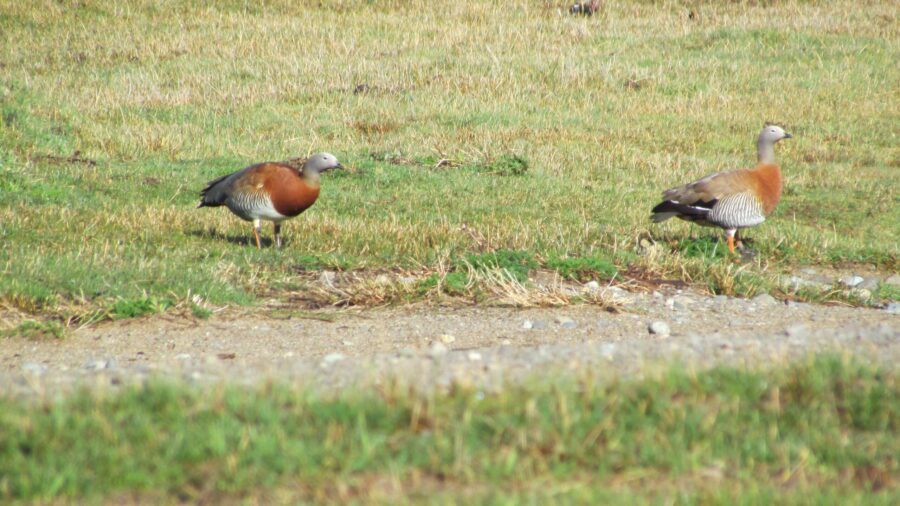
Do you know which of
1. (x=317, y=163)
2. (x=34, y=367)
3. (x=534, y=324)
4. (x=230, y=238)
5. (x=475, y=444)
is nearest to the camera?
(x=475, y=444)

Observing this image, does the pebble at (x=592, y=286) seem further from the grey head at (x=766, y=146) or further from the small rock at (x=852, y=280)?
the grey head at (x=766, y=146)

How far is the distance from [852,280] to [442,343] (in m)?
4.82

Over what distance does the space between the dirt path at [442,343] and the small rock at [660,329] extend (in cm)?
6

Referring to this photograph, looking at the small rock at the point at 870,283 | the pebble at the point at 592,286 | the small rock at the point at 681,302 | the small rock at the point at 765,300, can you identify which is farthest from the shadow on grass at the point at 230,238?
the small rock at the point at 870,283

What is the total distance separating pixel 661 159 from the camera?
1545 centimetres

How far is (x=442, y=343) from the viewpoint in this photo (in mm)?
6852

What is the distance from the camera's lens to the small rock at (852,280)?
9.49 meters

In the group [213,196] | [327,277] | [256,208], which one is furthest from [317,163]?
[327,277]

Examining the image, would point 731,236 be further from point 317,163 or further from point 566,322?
point 317,163

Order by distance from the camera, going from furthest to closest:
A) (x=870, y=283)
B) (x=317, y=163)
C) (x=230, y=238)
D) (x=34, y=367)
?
(x=230, y=238) → (x=317, y=163) → (x=870, y=283) → (x=34, y=367)

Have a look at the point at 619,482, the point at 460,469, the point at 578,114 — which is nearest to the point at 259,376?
the point at 460,469

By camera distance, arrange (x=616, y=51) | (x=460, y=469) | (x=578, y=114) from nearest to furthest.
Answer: (x=460, y=469)
(x=578, y=114)
(x=616, y=51)

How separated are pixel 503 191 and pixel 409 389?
30.3 ft

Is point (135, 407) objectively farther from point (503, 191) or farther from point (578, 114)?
point (578, 114)
